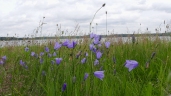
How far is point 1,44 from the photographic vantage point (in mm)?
8258

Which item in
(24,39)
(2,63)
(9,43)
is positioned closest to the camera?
(2,63)

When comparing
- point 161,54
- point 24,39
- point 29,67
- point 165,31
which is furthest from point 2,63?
point 24,39

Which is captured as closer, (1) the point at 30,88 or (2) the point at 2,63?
(1) the point at 30,88

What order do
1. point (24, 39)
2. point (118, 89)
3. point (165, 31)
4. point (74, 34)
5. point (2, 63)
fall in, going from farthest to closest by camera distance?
point (24, 39)
point (165, 31)
point (74, 34)
point (2, 63)
point (118, 89)

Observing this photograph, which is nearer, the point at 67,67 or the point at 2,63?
the point at 67,67

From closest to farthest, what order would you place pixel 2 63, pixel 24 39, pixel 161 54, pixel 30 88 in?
1. pixel 30 88
2. pixel 2 63
3. pixel 161 54
4. pixel 24 39

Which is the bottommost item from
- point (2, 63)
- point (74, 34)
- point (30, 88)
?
point (30, 88)

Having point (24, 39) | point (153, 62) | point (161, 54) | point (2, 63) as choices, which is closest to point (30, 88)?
point (2, 63)

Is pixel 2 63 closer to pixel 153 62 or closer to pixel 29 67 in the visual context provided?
pixel 29 67

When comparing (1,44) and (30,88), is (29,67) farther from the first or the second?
(1,44)

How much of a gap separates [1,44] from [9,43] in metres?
0.29

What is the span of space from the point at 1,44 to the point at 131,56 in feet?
19.5

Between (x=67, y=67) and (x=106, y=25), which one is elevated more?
(x=106, y=25)

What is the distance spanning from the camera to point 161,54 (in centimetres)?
350
